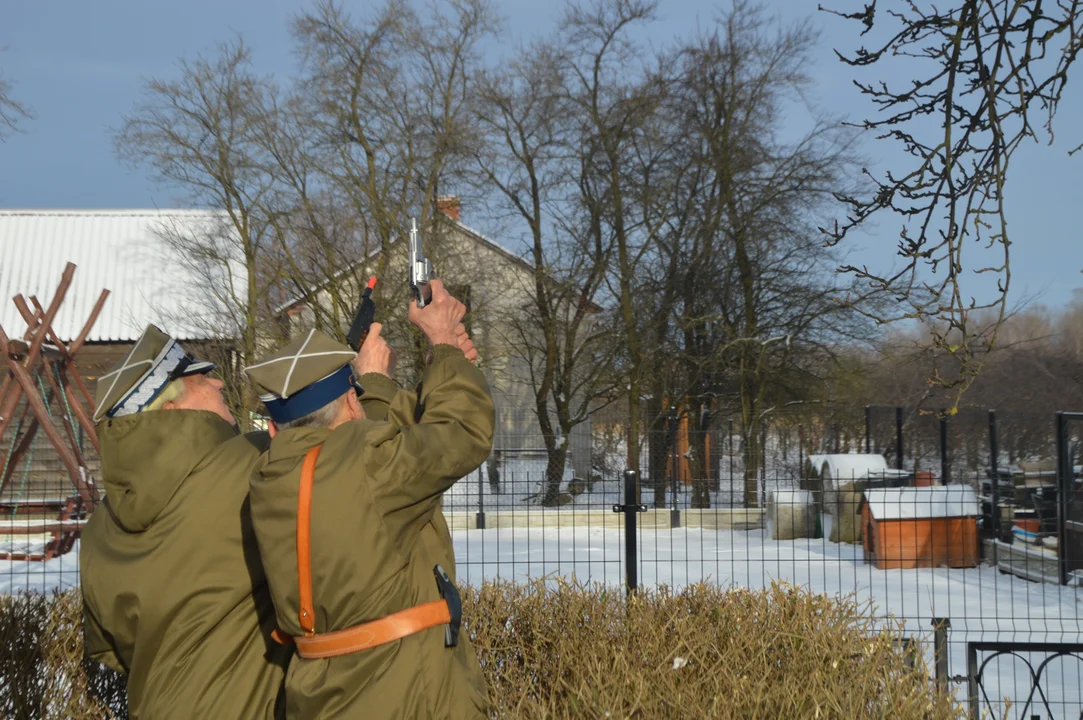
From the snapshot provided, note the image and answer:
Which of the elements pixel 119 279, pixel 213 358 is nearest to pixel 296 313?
pixel 213 358

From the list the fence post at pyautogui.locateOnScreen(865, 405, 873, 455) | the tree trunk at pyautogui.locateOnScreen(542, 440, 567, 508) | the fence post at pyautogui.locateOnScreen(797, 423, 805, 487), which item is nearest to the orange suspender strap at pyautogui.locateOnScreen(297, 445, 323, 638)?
the tree trunk at pyautogui.locateOnScreen(542, 440, 567, 508)

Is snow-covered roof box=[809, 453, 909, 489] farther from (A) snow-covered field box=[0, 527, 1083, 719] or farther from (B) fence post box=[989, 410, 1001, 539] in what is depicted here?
(B) fence post box=[989, 410, 1001, 539]

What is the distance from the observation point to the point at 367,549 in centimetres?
280

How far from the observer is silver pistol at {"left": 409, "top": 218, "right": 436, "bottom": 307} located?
3242 millimetres

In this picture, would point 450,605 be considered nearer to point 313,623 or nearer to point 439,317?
point 313,623

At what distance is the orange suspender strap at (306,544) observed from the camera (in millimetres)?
2807

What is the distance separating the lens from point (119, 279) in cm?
2089

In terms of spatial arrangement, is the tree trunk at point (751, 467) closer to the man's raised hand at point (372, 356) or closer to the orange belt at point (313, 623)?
the man's raised hand at point (372, 356)

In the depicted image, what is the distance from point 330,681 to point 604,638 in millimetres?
1797

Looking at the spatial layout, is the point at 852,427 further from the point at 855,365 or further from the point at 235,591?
the point at 235,591

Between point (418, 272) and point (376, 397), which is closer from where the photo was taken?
point (418, 272)

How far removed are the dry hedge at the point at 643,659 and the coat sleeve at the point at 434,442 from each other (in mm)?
1042

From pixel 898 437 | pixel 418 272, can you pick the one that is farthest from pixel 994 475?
pixel 418 272

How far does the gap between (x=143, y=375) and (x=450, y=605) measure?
4.10 feet
